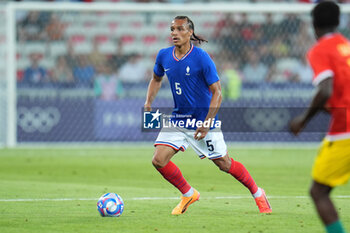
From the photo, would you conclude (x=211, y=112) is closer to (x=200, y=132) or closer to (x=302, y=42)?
(x=200, y=132)

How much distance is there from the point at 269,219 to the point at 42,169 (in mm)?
7308

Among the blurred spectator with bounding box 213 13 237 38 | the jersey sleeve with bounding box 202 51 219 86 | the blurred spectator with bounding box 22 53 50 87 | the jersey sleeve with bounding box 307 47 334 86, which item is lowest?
the blurred spectator with bounding box 22 53 50 87

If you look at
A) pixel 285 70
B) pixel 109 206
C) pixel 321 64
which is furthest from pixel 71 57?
pixel 321 64

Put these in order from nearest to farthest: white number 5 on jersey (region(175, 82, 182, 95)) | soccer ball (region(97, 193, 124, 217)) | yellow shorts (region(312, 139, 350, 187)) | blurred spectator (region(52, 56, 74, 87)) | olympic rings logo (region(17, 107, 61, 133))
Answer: yellow shorts (region(312, 139, 350, 187)), soccer ball (region(97, 193, 124, 217)), white number 5 on jersey (region(175, 82, 182, 95)), olympic rings logo (region(17, 107, 61, 133)), blurred spectator (region(52, 56, 74, 87))

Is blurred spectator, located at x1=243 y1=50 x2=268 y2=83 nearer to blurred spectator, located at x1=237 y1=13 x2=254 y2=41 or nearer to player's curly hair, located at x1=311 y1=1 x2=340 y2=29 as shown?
blurred spectator, located at x1=237 y1=13 x2=254 y2=41

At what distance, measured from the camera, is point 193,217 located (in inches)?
309

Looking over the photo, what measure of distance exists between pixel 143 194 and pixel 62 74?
409 inches

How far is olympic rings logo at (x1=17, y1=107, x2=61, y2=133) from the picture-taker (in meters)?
18.4

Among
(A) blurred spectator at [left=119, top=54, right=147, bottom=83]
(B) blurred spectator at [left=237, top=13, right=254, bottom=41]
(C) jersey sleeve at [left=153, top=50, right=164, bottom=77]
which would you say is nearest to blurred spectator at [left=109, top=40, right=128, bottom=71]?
(A) blurred spectator at [left=119, top=54, right=147, bottom=83]

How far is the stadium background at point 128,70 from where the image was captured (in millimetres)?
18594

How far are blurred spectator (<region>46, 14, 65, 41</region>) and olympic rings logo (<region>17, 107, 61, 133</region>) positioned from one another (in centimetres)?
314

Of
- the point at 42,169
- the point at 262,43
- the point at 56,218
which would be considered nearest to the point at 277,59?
the point at 262,43

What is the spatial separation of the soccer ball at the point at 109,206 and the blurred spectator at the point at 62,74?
11.4 metres

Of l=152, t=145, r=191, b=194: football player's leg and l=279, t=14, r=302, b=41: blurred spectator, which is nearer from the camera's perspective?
l=152, t=145, r=191, b=194: football player's leg
